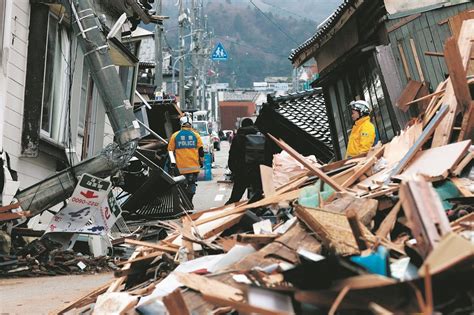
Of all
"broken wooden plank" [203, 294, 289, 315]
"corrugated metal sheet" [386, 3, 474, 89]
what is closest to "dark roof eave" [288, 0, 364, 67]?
"corrugated metal sheet" [386, 3, 474, 89]

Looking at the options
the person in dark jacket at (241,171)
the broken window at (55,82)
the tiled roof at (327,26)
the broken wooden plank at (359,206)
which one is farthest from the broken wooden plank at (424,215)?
the person in dark jacket at (241,171)

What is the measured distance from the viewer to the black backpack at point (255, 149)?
13.9 meters

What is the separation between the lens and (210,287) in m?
3.67

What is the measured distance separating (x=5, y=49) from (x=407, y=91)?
5436 millimetres

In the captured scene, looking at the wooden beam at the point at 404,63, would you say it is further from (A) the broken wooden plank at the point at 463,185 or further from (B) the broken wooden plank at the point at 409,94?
(A) the broken wooden plank at the point at 463,185

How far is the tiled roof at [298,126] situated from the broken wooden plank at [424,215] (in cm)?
1174

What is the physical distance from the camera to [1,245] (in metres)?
8.38

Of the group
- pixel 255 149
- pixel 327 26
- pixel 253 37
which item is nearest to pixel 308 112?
pixel 255 149

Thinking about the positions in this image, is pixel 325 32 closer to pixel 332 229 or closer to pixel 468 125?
pixel 468 125

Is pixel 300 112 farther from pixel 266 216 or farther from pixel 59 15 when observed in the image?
pixel 266 216

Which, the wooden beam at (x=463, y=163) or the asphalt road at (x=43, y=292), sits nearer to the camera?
the wooden beam at (x=463, y=163)

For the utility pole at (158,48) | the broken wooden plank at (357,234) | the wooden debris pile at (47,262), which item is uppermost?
the utility pole at (158,48)

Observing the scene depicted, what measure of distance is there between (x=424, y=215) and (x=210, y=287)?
118 cm

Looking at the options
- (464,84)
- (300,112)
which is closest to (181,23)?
(300,112)
